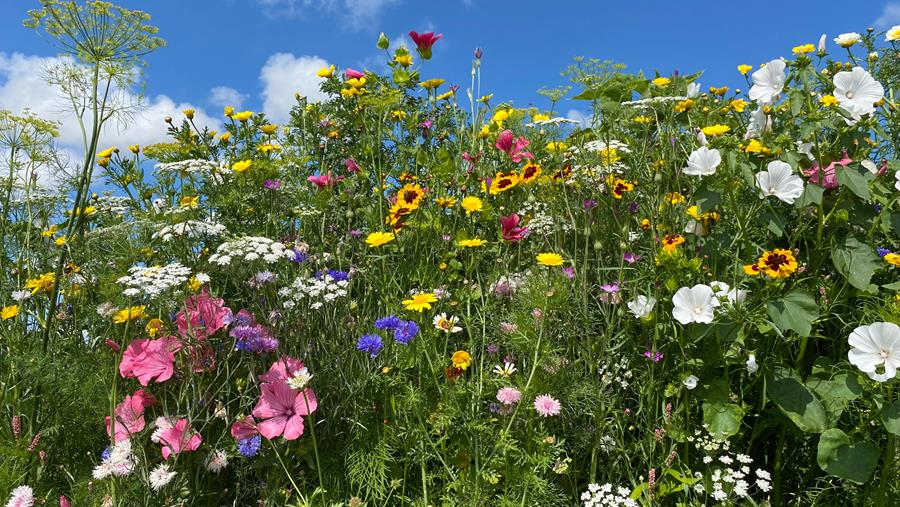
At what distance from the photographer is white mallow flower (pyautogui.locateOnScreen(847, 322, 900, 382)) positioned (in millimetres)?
1714

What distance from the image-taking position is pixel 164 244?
2.78 metres

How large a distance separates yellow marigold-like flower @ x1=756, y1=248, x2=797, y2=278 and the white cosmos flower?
2.15 ft

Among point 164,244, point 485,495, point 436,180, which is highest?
point 436,180

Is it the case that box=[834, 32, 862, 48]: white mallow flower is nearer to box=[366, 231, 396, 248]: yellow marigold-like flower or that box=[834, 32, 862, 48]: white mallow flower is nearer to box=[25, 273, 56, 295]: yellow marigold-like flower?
box=[366, 231, 396, 248]: yellow marigold-like flower

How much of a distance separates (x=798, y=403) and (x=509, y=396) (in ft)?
3.05

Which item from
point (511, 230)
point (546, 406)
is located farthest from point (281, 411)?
point (511, 230)

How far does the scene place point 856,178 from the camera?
2008mm

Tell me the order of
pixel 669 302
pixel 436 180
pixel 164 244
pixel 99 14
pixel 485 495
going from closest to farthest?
pixel 485 495, pixel 669 302, pixel 99 14, pixel 164 244, pixel 436 180

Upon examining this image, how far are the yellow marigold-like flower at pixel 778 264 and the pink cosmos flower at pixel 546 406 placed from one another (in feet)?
2.57

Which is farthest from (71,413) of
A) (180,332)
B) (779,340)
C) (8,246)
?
→ (779,340)

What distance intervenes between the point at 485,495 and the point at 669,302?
959mm

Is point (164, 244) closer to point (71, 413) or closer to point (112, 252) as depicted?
point (112, 252)

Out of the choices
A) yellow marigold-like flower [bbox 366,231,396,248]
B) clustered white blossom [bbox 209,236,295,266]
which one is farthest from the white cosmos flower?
clustered white blossom [bbox 209,236,295,266]

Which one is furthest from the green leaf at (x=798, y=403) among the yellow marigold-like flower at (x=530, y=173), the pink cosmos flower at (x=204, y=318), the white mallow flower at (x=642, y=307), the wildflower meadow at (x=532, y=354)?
the pink cosmos flower at (x=204, y=318)
